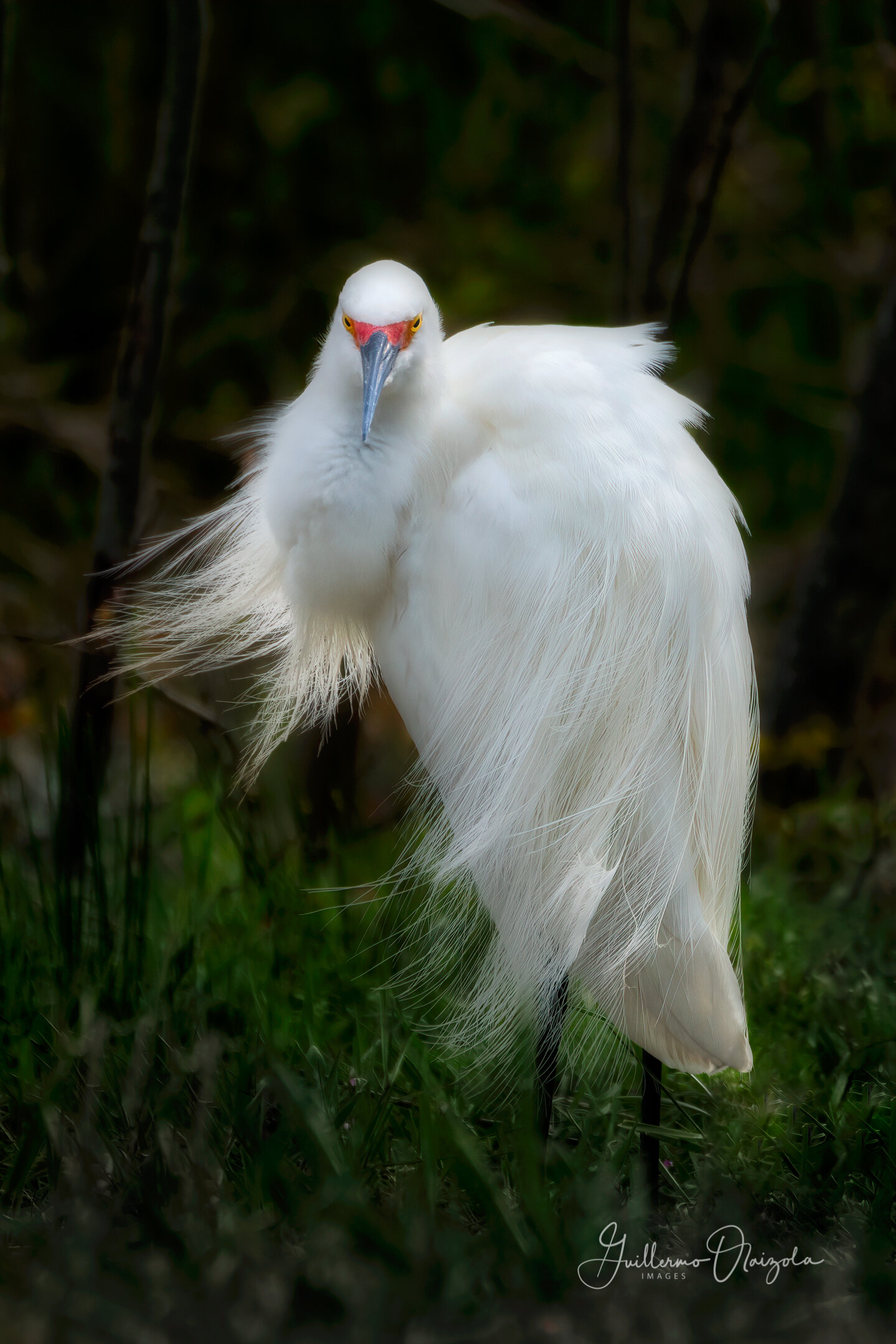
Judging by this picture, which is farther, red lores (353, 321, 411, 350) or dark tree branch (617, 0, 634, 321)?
dark tree branch (617, 0, 634, 321)

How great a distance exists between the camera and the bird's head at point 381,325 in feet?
3.38

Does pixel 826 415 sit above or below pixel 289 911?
above

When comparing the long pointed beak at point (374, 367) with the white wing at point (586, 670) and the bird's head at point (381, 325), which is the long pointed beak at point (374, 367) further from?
the white wing at point (586, 670)

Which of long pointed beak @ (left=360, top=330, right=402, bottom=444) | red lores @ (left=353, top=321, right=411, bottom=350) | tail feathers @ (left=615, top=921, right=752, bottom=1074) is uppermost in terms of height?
red lores @ (left=353, top=321, right=411, bottom=350)

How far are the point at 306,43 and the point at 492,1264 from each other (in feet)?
6.74

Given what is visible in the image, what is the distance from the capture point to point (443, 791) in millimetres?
1227

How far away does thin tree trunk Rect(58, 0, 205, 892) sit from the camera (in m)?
1.67

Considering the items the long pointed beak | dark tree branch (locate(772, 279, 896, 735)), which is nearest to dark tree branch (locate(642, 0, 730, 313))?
dark tree branch (locate(772, 279, 896, 735))

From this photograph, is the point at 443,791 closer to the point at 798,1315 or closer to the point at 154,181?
the point at 798,1315

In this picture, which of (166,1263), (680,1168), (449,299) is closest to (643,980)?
(680,1168)

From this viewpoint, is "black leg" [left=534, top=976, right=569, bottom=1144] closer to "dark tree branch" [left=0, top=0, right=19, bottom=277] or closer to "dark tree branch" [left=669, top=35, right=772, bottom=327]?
"dark tree branch" [left=669, top=35, right=772, bottom=327]
